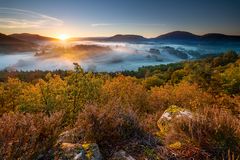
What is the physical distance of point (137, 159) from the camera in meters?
3.99

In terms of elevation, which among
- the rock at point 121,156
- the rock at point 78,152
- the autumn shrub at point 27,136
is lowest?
the rock at point 121,156

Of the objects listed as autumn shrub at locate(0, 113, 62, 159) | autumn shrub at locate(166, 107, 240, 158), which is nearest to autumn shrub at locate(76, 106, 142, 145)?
autumn shrub at locate(0, 113, 62, 159)

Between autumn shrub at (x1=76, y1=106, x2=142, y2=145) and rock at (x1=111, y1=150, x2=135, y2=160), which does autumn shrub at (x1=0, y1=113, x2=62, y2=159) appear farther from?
rock at (x1=111, y1=150, x2=135, y2=160)

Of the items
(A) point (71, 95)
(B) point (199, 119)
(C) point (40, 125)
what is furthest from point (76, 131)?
(A) point (71, 95)

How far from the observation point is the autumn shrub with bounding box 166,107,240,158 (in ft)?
14.0

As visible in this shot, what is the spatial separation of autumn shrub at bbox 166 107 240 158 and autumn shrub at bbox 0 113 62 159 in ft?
6.83

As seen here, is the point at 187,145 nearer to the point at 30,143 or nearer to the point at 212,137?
the point at 212,137

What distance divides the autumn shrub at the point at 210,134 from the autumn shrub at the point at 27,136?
2.08m

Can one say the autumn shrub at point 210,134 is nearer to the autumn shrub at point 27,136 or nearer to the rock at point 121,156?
the rock at point 121,156

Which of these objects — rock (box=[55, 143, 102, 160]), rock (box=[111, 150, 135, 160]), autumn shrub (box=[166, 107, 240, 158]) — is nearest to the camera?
rock (box=[55, 143, 102, 160])

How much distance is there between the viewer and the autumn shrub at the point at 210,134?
4.27 metres

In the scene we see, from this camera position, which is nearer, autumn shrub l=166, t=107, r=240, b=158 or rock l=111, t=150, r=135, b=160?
rock l=111, t=150, r=135, b=160

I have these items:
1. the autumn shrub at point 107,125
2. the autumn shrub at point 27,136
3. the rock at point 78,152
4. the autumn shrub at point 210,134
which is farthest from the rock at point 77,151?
the autumn shrub at point 210,134

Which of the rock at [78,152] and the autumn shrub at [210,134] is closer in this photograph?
the rock at [78,152]
